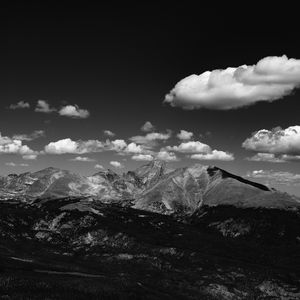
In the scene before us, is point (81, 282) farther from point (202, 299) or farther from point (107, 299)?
point (202, 299)

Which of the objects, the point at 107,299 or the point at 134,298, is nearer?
the point at 107,299

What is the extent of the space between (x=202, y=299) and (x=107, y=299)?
138 metres

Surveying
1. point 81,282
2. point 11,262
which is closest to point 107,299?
point 81,282

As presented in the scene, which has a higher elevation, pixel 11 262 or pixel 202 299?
pixel 11 262

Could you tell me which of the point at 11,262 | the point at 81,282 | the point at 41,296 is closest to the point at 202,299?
the point at 11,262

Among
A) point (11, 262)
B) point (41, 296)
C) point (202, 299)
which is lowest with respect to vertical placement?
point (202, 299)

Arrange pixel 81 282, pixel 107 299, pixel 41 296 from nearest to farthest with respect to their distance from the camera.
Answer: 1. pixel 41 296
2. pixel 107 299
3. pixel 81 282

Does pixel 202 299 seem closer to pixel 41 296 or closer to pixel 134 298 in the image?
pixel 134 298

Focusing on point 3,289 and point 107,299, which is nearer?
point 3,289

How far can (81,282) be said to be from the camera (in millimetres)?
101312

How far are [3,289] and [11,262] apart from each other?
81.2m

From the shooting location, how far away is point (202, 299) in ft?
649

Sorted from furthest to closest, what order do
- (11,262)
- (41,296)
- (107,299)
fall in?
(11,262)
(107,299)
(41,296)

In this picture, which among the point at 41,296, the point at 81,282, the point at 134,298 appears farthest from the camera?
the point at 81,282
